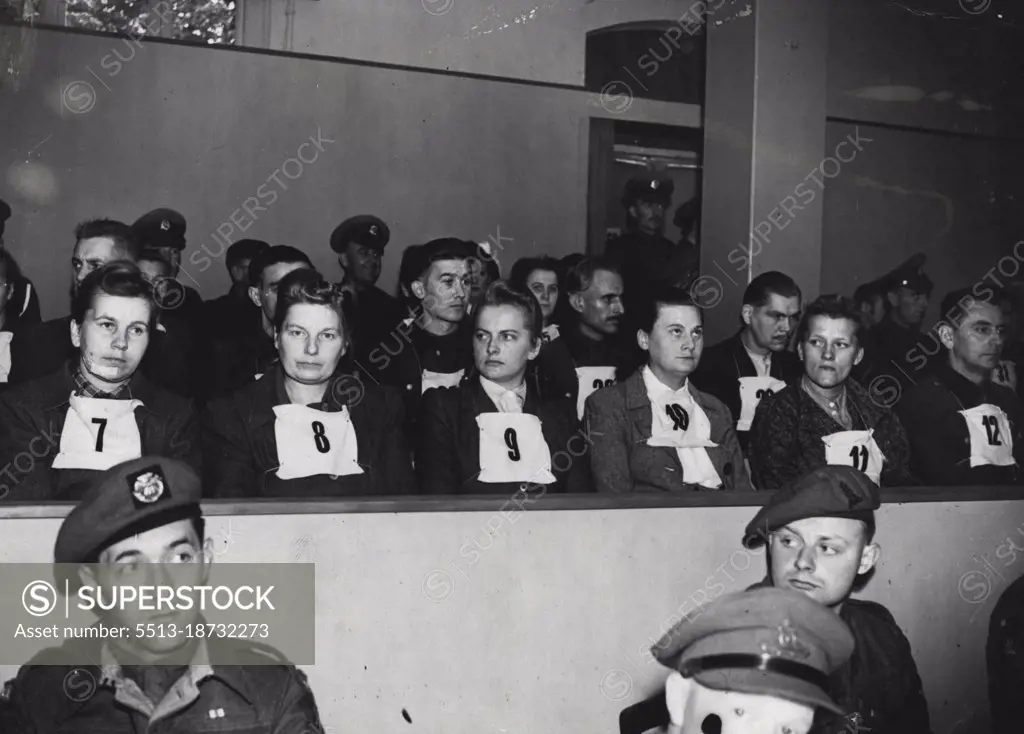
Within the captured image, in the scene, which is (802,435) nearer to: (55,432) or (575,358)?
(575,358)

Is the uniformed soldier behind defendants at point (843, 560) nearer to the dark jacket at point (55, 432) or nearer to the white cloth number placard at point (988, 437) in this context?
the white cloth number placard at point (988, 437)

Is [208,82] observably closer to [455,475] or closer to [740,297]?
[740,297]

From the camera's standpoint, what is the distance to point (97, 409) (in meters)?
3.60

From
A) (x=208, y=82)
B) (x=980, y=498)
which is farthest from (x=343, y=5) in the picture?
(x=980, y=498)

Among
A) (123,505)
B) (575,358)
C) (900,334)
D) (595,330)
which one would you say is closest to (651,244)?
(900,334)

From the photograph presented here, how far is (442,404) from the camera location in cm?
417

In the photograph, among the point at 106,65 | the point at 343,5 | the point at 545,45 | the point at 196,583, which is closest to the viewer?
the point at 196,583

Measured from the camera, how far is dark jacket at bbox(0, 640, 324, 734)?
253 cm

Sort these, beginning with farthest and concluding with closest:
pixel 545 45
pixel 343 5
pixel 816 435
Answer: pixel 545 45 < pixel 343 5 < pixel 816 435

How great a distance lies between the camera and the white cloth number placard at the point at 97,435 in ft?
11.5

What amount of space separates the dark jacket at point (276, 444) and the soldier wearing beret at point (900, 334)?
8.34ft

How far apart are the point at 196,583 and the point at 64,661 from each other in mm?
368

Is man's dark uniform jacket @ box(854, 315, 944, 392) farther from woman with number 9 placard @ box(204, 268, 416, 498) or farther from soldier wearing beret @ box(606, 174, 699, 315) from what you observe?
woman with number 9 placard @ box(204, 268, 416, 498)

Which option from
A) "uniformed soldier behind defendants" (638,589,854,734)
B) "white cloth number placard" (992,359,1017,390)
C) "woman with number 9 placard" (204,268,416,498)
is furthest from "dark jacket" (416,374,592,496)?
"white cloth number placard" (992,359,1017,390)
